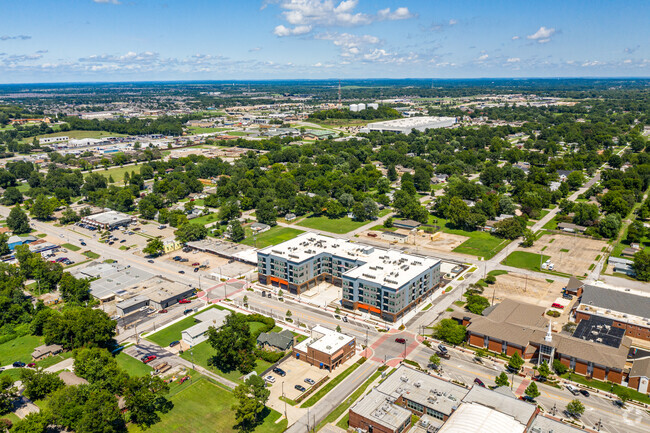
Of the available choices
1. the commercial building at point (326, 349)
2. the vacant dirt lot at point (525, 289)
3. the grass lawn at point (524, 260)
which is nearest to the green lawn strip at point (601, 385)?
the vacant dirt lot at point (525, 289)

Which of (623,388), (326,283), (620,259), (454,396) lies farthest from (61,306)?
(620,259)

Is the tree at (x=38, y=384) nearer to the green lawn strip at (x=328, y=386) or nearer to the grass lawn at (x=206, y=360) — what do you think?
the grass lawn at (x=206, y=360)

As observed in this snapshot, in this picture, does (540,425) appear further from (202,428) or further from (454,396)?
(202,428)

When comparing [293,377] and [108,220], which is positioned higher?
[108,220]

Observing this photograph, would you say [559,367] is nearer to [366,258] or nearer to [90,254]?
[366,258]

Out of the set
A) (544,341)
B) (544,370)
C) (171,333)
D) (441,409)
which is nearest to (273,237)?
(171,333)
